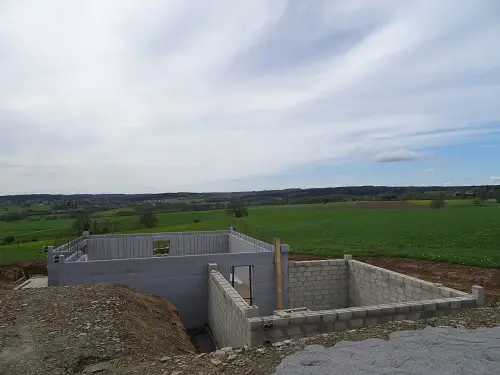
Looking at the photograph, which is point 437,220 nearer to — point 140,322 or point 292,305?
point 292,305

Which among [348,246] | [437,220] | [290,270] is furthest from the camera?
[437,220]

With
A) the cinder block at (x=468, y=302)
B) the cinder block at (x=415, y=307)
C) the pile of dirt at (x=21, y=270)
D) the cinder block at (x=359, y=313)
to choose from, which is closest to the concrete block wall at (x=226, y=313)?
the cinder block at (x=359, y=313)

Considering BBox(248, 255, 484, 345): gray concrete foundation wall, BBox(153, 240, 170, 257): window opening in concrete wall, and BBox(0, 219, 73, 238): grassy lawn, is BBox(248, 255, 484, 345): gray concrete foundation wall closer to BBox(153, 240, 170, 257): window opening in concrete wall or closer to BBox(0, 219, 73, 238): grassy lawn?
BBox(153, 240, 170, 257): window opening in concrete wall

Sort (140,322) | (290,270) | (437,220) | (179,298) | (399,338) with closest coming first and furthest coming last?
(399,338)
(140,322)
(179,298)
(290,270)
(437,220)

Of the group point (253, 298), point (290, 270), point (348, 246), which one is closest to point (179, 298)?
point (253, 298)

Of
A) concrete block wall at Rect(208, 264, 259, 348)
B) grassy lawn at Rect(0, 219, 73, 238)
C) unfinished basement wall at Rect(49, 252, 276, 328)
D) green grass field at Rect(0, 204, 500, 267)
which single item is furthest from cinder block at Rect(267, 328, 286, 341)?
grassy lawn at Rect(0, 219, 73, 238)

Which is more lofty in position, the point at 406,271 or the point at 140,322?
the point at 140,322
